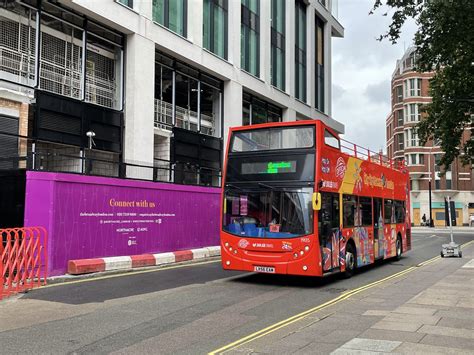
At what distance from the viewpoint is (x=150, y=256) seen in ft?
51.4

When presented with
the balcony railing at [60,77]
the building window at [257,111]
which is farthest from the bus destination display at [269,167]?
the building window at [257,111]

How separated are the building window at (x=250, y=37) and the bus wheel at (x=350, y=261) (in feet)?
60.6

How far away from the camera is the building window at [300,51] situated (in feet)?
121

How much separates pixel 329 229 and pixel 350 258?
2.05 meters

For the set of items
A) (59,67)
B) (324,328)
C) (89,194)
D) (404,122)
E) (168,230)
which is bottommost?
(324,328)

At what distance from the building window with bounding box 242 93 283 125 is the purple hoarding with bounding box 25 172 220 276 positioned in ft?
40.8

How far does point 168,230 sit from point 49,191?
572cm

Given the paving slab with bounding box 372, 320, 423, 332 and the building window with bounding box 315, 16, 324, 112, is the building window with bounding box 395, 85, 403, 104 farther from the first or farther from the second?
the paving slab with bounding box 372, 320, 423, 332

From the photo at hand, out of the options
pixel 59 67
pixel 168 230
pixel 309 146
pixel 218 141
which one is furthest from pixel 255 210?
pixel 218 141

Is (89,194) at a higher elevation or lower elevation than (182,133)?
lower

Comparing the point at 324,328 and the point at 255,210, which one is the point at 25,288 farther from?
the point at 324,328

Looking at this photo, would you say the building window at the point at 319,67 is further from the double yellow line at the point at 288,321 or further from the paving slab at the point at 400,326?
the paving slab at the point at 400,326

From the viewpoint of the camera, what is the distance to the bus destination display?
1181cm

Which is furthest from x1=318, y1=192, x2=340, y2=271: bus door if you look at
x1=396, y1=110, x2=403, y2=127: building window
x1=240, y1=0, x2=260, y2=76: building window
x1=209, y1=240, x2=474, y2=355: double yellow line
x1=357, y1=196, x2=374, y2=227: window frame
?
x1=396, y1=110, x2=403, y2=127: building window
